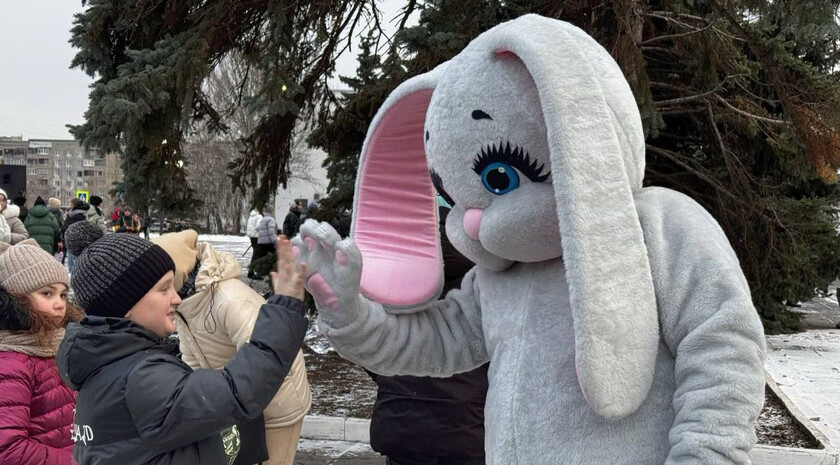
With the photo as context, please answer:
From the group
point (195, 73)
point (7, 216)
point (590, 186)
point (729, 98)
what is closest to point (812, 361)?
point (729, 98)

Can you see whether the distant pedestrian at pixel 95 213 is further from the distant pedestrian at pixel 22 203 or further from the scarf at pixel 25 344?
the scarf at pixel 25 344

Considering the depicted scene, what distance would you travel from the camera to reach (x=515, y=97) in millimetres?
1926

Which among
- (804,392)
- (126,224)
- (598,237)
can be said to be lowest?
(804,392)

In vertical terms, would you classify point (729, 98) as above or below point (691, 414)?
above

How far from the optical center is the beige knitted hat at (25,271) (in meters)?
3.32

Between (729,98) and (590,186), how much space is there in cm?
768

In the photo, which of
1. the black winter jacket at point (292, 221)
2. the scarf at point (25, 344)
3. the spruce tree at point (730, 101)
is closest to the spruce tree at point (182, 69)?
the spruce tree at point (730, 101)

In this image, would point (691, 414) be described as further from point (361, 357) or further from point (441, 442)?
point (441, 442)

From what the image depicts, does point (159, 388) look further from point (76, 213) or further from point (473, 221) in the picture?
point (76, 213)

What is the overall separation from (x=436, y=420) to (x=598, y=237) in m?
1.59

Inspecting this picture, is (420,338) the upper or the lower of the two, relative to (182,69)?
lower

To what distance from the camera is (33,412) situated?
119 inches

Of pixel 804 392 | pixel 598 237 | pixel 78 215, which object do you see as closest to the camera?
pixel 598 237

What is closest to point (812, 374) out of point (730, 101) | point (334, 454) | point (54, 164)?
point (730, 101)
